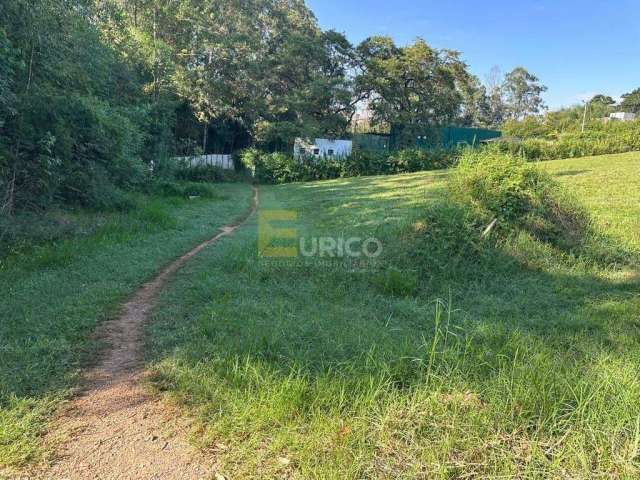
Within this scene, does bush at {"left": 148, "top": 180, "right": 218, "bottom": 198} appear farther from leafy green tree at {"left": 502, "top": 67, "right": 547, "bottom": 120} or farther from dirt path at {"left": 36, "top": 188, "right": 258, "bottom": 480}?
leafy green tree at {"left": 502, "top": 67, "right": 547, "bottom": 120}

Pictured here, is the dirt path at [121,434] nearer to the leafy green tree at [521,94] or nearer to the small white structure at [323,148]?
the small white structure at [323,148]

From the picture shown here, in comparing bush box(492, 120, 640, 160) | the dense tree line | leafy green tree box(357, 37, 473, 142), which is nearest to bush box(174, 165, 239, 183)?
the dense tree line

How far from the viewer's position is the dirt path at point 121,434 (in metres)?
1.96

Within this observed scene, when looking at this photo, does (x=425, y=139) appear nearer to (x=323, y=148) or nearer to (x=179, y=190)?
A: (x=323, y=148)

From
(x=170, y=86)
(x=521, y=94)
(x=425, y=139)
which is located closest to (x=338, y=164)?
(x=425, y=139)

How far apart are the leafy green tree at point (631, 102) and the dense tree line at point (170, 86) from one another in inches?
902

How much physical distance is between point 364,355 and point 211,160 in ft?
69.8

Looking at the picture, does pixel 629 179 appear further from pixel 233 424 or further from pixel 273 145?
pixel 273 145

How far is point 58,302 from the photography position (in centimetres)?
390

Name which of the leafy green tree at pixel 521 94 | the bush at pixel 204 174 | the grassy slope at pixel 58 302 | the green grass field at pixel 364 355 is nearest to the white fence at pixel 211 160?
the bush at pixel 204 174

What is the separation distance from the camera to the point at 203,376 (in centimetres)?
267

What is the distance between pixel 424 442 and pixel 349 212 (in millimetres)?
8422

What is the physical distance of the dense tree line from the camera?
21.1 ft

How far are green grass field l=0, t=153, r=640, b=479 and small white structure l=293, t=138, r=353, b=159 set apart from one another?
17.4 meters
